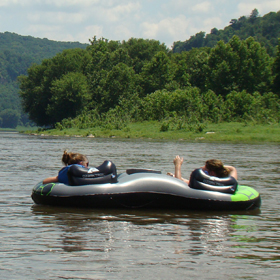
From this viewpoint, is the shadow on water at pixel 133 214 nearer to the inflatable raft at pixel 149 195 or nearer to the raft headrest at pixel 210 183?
the inflatable raft at pixel 149 195

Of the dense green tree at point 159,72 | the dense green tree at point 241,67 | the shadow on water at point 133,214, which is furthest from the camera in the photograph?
the dense green tree at point 159,72

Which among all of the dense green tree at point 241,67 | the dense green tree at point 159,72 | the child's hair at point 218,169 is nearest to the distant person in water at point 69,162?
the child's hair at point 218,169

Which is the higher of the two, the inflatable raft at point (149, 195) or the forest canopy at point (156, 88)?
the forest canopy at point (156, 88)

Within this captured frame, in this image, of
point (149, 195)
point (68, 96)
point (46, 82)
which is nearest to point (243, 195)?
point (149, 195)

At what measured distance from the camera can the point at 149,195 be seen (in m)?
10.1

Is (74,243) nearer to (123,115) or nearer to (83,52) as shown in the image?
(123,115)

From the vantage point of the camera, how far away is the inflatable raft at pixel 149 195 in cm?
1012

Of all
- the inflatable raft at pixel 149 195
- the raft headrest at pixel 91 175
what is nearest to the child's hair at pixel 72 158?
the raft headrest at pixel 91 175

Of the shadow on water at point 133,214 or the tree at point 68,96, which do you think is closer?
the shadow on water at point 133,214

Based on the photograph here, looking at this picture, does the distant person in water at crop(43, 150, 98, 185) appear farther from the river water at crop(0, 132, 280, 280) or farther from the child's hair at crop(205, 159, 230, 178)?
the child's hair at crop(205, 159, 230, 178)

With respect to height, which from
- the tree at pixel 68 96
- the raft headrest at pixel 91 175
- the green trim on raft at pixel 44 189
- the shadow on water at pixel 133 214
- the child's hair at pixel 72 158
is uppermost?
the tree at pixel 68 96

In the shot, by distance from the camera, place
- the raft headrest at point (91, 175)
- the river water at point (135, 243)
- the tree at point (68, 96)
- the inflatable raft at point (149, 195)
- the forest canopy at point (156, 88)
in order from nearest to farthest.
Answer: the river water at point (135, 243) → the inflatable raft at point (149, 195) → the raft headrest at point (91, 175) → the forest canopy at point (156, 88) → the tree at point (68, 96)

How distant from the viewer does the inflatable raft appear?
1012cm

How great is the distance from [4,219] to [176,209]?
Answer: 3.14 metres
